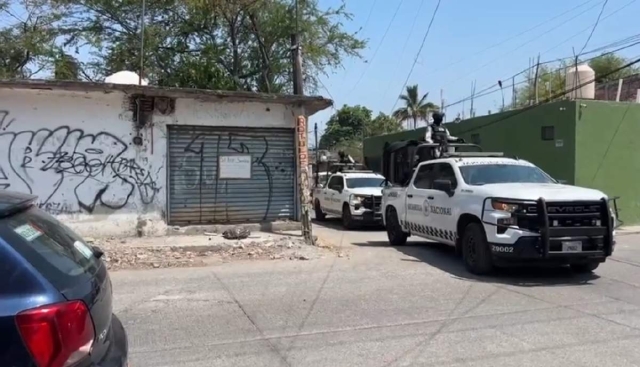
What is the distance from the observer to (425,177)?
37.8 feet

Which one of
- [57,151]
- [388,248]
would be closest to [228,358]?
[388,248]

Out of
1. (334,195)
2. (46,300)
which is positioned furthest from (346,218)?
(46,300)

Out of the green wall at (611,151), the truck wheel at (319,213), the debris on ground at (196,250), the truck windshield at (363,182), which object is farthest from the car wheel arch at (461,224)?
the truck wheel at (319,213)

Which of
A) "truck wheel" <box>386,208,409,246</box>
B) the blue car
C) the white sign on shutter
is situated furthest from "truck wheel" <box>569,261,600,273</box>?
the blue car

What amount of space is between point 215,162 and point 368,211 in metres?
6.22

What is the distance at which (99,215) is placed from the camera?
12453mm

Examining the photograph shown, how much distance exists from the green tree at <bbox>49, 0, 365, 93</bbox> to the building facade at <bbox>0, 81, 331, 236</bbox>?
35.3 feet

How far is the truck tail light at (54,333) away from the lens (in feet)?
8.06

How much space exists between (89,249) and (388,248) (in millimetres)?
9556

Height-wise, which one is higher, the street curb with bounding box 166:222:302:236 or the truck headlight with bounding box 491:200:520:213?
the truck headlight with bounding box 491:200:520:213

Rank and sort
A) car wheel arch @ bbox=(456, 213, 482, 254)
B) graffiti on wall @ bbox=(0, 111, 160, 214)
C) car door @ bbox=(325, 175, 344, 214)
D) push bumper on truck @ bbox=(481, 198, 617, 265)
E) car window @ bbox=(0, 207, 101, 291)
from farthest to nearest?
1. car door @ bbox=(325, 175, 344, 214)
2. graffiti on wall @ bbox=(0, 111, 160, 214)
3. car wheel arch @ bbox=(456, 213, 482, 254)
4. push bumper on truck @ bbox=(481, 198, 617, 265)
5. car window @ bbox=(0, 207, 101, 291)

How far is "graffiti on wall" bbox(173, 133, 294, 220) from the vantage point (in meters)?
13.1

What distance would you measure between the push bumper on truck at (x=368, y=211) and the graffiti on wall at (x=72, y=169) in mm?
7021

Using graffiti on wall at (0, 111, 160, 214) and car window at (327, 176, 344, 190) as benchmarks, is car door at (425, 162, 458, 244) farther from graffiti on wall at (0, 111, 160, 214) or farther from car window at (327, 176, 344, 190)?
car window at (327, 176, 344, 190)
